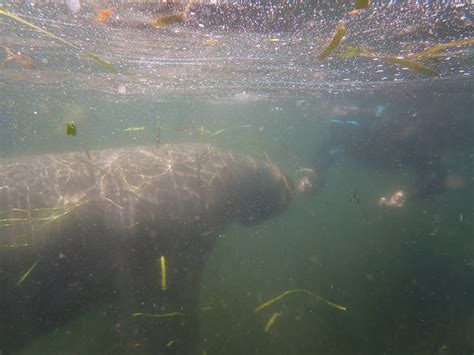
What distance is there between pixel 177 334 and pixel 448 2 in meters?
A: 8.83

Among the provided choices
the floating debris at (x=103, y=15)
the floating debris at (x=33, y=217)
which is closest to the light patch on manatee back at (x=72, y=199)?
the floating debris at (x=33, y=217)

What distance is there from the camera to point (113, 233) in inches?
195

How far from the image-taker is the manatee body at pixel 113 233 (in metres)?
4.41

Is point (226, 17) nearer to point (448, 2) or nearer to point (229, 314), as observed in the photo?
point (448, 2)

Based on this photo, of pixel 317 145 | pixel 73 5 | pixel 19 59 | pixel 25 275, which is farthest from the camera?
pixel 317 145

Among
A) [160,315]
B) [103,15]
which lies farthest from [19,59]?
[160,315]

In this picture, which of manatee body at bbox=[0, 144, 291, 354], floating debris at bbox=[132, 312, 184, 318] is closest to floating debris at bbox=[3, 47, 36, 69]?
manatee body at bbox=[0, 144, 291, 354]

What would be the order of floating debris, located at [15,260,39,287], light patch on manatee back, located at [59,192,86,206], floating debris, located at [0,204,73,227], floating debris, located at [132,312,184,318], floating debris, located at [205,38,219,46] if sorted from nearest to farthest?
floating debris, located at [15,260,39,287] → floating debris, located at [0,204,73,227] → light patch on manatee back, located at [59,192,86,206] → floating debris, located at [132,312,184,318] → floating debris, located at [205,38,219,46]

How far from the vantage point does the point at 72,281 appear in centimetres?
464

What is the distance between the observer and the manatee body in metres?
4.41

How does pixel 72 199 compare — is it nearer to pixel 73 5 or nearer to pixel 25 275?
pixel 25 275

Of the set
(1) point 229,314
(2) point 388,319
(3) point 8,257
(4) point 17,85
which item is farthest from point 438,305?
(4) point 17,85

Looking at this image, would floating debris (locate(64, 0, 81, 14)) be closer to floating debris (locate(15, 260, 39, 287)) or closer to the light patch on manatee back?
the light patch on manatee back

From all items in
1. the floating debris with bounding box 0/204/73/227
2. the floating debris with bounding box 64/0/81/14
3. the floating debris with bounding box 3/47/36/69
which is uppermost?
the floating debris with bounding box 64/0/81/14
